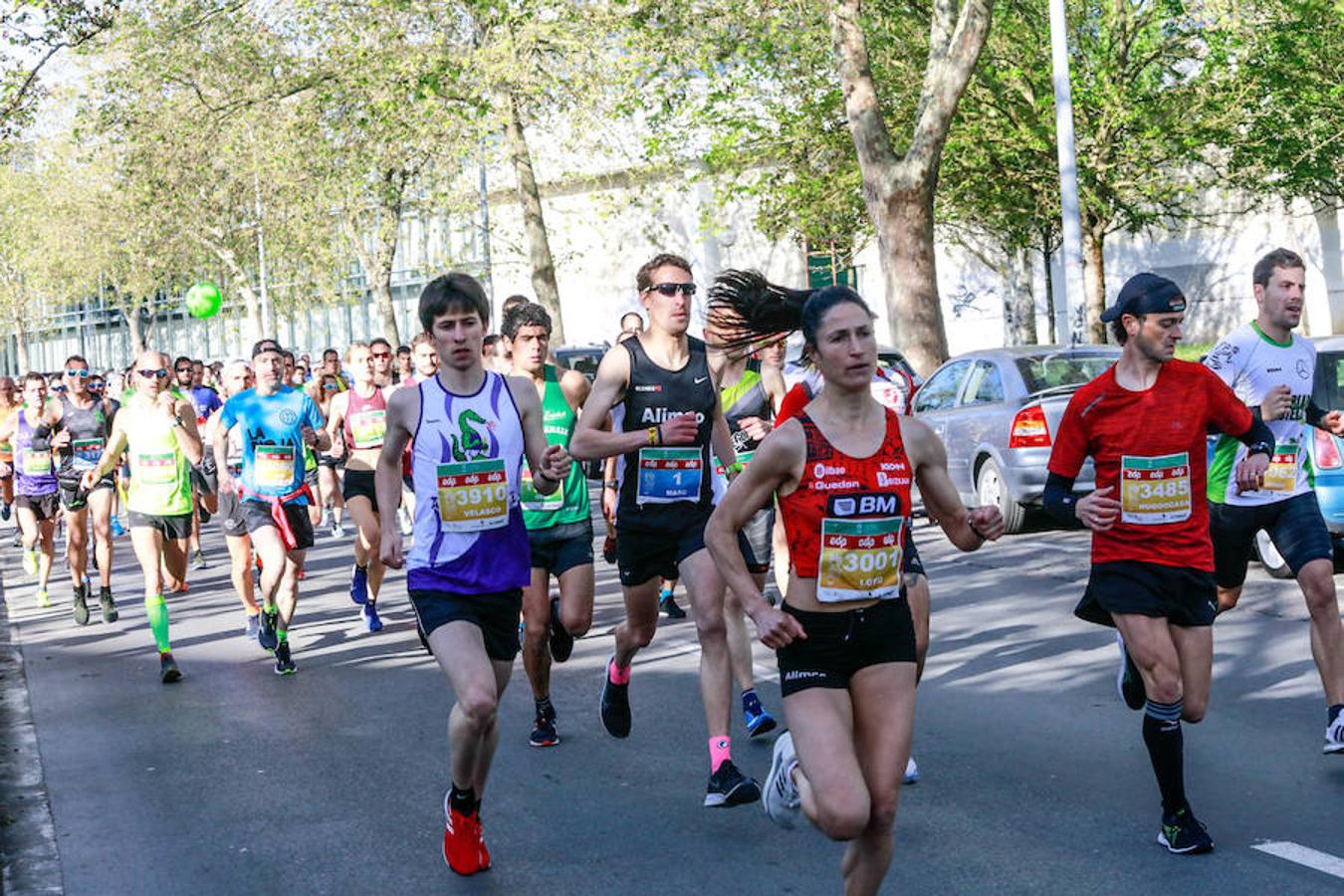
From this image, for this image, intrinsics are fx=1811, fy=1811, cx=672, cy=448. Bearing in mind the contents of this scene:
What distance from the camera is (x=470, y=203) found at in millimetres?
38344

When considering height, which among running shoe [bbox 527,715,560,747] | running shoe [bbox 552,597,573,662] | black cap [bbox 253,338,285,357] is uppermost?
black cap [bbox 253,338,285,357]

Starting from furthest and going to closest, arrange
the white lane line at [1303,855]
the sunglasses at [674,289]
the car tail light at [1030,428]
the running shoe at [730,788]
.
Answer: the car tail light at [1030,428] → the sunglasses at [674,289] → the running shoe at [730,788] → the white lane line at [1303,855]

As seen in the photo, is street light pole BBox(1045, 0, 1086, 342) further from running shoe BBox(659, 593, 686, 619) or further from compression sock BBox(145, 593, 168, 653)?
compression sock BBox(145, 593, 168, 653)

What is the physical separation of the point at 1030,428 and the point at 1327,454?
3.19 meters

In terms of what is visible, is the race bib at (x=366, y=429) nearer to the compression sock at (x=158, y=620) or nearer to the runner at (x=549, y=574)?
the compression sock at (x=158, y=620)

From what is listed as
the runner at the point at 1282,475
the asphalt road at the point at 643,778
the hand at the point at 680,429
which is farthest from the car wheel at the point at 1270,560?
the hand at the point at 680,429

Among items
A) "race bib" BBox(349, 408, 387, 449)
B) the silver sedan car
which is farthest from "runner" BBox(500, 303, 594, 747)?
the silver sedan car

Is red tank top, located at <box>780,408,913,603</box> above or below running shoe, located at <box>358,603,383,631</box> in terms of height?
above

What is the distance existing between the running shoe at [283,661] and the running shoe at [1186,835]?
5.88 m

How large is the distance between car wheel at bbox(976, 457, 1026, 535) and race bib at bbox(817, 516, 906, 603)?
32.0 ft

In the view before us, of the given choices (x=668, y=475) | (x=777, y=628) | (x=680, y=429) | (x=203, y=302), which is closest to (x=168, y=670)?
(x=668, y=475)

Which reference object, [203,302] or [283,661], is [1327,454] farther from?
[203,302]

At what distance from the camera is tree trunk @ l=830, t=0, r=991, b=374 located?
799 inches

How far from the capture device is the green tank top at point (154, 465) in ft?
35.4
